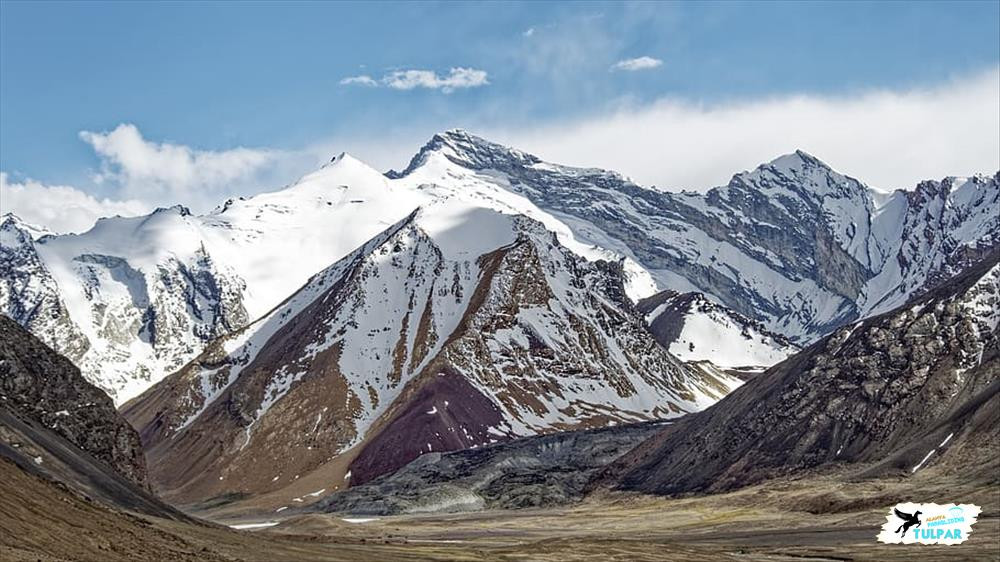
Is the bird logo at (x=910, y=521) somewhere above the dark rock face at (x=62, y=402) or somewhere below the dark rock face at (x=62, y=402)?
below

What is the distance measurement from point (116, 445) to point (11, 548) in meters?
77.7

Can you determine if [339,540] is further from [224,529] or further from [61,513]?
[61,513]

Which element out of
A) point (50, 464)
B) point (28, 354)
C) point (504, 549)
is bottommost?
point (504, 549)

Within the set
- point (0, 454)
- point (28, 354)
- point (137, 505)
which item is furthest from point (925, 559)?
point (28, 354)

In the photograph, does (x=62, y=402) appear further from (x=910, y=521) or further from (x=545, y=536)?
(x=910, y=521)

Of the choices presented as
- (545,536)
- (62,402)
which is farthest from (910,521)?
(62,402)

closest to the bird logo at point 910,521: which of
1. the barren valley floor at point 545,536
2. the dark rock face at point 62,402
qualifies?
the barren valley floor at point 545,536

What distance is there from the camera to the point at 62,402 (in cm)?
14338

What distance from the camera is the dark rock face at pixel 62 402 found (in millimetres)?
137375

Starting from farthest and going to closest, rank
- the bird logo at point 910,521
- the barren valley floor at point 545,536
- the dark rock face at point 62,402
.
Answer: the dark rock face at point 62,402, the bird logo at point 910,521, the barren valley floor at point 545,536

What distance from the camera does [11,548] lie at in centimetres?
7238

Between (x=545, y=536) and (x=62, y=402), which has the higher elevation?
(x=62, y=402)

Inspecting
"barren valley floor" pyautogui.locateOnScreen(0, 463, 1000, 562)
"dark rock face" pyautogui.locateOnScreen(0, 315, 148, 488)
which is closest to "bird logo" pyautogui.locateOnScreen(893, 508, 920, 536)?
"barren valley floor" pyautogui.locateOnScreen(0, 463, 1000, 562)

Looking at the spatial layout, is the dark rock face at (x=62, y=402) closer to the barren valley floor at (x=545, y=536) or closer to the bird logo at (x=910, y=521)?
the barren valley floor at (x=545, y=536)
